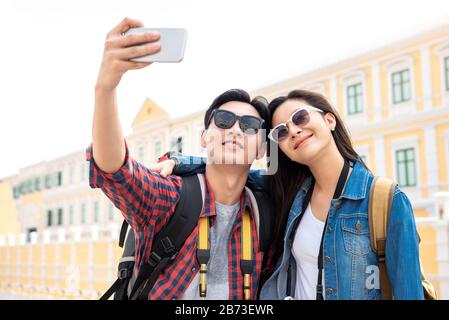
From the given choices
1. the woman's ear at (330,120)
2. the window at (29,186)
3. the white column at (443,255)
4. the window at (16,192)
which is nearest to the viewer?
the woman's ear at (330,120)

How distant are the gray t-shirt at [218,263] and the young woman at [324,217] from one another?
10.4 inches

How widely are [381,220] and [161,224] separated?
0.94 meters

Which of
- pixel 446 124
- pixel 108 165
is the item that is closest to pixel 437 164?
pixel 446 124

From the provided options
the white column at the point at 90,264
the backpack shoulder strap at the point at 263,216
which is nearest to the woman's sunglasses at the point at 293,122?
the backpack shoulder strap at the point at 263,216

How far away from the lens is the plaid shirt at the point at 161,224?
2072mm

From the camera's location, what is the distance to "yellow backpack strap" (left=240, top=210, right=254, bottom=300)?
2221mm

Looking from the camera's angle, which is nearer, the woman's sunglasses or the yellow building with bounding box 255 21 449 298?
the woman's sunglasses

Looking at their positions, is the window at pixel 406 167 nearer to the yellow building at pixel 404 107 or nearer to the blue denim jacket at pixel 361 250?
the yellow building at pixel 404 107

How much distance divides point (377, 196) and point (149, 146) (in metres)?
21.2

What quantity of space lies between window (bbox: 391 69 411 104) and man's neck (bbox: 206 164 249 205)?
12976 mm

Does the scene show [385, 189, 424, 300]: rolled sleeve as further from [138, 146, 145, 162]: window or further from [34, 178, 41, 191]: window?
[34, 178, 41, 191]: window

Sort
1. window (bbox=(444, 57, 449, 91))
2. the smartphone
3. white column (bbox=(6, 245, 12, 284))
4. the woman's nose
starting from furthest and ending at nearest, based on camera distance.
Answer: white column (bbox=(6, 245, 12, 284)) → window (bbox=(444, 57, 449, 91)) → the woman's nose → the smartphone

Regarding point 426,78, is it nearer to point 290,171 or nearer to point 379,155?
point 379,155

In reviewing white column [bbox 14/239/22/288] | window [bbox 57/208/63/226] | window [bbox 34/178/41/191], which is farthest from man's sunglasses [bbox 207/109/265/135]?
window [bbox 34/178/41/191]
